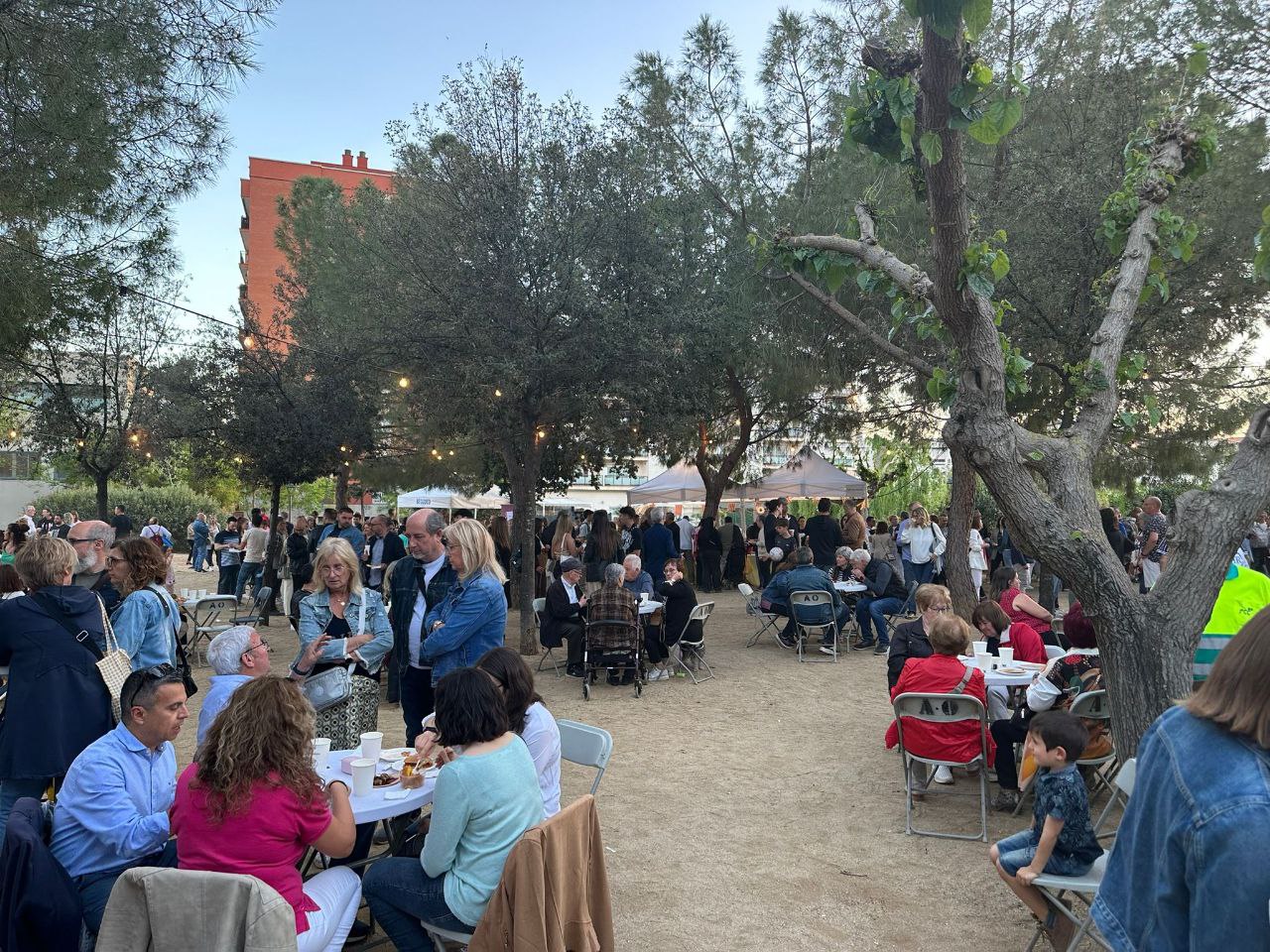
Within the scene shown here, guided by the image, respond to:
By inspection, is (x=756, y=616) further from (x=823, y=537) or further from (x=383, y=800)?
(x=383, y=800)

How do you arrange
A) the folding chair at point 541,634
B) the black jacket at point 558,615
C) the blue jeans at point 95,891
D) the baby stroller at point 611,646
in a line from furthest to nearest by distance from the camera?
the folding chair at point 541,634 → the black jacket at point 558,615 → the baby stroller at point 611,646 → the blue jeans at point 95,891

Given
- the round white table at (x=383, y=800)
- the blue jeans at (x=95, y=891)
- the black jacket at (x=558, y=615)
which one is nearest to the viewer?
the blue jeans at (x=95, y=891)

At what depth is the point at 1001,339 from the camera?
393cm

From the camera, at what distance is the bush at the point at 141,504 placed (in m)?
30.9

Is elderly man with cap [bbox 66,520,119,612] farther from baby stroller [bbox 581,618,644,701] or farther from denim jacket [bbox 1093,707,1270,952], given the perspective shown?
denim jacket [bbox 1093,707,1270,952]

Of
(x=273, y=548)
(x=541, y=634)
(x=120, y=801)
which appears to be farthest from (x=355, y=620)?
(x=273, y=548)

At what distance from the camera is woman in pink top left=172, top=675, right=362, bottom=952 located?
2324 mm

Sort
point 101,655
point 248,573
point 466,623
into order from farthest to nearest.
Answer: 1. point 248,573
2. point 466,623
3. point 101,655

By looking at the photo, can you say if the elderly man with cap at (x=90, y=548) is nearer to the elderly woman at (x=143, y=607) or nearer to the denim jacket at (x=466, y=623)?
the elderly woman at (x=143, y=607)

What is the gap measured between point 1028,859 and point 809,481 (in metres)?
14.1

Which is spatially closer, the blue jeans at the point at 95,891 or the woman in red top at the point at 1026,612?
the blue jeans at the point at 95,891

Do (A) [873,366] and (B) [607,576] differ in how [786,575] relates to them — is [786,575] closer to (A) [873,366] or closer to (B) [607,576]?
(B) [607,576]

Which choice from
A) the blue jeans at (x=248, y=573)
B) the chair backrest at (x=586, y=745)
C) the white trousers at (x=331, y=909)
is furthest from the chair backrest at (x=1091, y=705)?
the blue jeans at (x=248, y=573)

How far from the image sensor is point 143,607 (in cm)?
406
